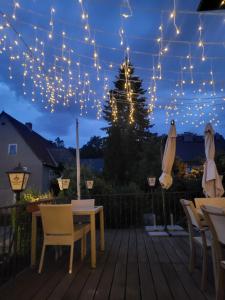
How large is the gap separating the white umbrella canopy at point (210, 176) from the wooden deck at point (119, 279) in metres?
1.01

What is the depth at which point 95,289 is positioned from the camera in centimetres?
308

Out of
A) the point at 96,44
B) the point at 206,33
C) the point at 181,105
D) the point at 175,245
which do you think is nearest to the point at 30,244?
the point at 175,245

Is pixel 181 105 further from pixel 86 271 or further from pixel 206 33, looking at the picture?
pixel 86 271

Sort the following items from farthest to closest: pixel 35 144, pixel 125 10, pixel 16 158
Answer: pixel 35 144 → pixel 16 158 → pixel 125 10

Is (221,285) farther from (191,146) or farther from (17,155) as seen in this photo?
(191,146)

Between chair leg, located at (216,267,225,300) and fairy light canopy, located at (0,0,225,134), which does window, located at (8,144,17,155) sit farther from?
chair leg, located at (216,267,225,300)

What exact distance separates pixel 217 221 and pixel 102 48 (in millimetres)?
4328

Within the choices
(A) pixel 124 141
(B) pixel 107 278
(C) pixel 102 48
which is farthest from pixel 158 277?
(A) pixel 124 141

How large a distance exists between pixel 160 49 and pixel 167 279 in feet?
12.3

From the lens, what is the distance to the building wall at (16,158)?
19.4 m

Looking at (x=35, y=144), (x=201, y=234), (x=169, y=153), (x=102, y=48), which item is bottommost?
(x=201, y=234)

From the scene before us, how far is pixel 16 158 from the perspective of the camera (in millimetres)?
19609

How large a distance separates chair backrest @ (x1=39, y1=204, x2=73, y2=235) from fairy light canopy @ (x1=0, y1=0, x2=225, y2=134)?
261 cm

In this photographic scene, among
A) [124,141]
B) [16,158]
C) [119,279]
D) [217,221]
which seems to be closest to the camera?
[217,221]
